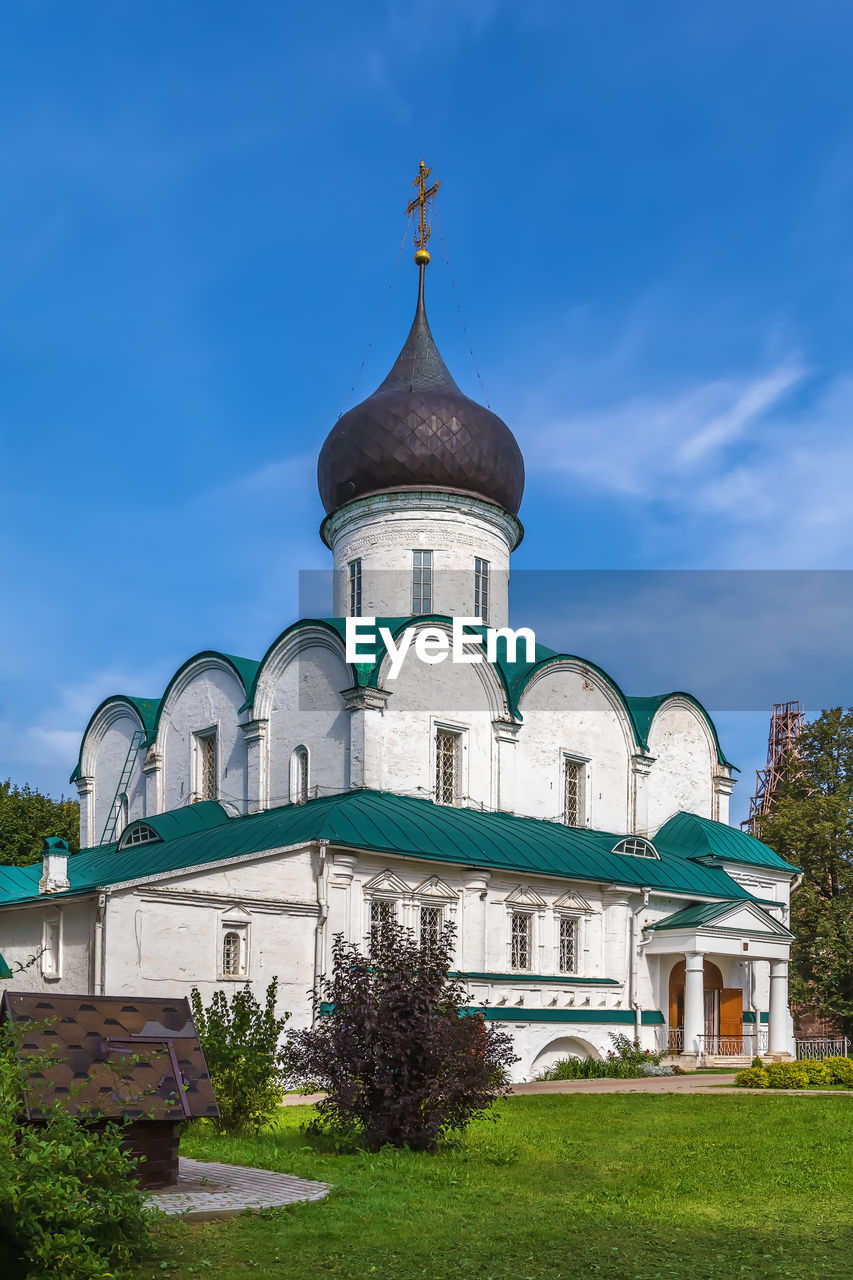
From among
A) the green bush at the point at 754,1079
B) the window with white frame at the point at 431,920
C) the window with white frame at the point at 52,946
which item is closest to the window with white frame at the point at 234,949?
the window with white frame at the point at 52,946

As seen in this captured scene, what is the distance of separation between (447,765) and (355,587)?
4.20 m

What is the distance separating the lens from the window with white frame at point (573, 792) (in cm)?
2221

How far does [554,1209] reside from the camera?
7.16m

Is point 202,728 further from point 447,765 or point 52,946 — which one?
point 52,946

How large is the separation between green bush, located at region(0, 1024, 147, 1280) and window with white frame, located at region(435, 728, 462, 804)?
48.3 ft

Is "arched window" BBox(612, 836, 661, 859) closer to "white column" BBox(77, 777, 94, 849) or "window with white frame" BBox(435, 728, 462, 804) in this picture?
"window with white frame" BBox(435, 728, 462, 804)

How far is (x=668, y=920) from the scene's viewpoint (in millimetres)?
20938

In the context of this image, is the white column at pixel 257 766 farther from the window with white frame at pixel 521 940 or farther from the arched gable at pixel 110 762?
the window with white frame at pixel 521 940

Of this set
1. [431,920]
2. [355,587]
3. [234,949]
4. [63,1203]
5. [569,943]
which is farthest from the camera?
[355,587]

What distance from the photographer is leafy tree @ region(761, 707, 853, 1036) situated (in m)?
26.6

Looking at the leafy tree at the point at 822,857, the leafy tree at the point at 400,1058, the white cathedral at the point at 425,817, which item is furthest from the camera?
the leafy tree at the point at 822,857

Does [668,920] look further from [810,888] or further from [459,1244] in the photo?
[459,1244]

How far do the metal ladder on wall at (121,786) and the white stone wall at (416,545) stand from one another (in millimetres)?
4732

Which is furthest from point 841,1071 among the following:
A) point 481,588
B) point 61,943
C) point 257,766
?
point 61,943
